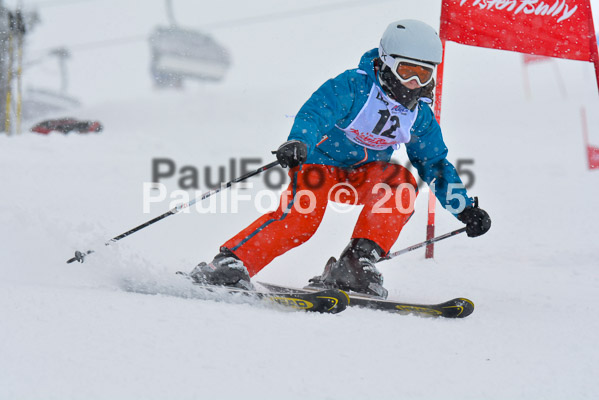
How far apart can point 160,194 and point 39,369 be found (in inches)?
223

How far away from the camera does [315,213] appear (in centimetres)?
312

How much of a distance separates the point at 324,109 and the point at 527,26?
8.06 ft

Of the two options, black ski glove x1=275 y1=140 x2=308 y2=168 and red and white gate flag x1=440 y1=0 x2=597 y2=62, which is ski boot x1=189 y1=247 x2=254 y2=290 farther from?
red and white gate flag x1=440 y1=0 x2=597 y2=62

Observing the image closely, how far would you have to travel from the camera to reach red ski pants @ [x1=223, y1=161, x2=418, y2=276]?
3020mm

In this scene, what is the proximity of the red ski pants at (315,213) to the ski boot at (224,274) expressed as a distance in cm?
9

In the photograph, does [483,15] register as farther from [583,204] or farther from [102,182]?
[102,182]

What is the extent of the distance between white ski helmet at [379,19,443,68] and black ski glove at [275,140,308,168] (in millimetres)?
738

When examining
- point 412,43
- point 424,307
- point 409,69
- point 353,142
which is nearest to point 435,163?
point 353,142

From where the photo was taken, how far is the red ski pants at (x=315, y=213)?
3020 mm

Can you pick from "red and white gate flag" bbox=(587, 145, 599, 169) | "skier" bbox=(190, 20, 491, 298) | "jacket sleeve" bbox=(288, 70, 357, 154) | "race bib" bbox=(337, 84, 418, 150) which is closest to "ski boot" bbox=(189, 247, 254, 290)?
"skier" bbox=(190, 20, 491, 298)

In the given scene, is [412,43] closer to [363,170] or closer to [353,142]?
[353,142]

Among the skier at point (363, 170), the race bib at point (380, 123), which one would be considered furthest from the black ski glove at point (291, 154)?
the race bib at point (380, 123)

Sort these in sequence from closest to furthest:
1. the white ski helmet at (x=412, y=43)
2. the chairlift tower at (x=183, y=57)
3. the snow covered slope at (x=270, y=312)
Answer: the snow covered slope at (x=270, y=312) < the white ski helmet at (x=412, y=43) < the chairlift tower at (x=183, y=57)

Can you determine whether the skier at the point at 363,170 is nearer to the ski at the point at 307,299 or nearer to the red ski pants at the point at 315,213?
the red ski pants at the point at 315,213
